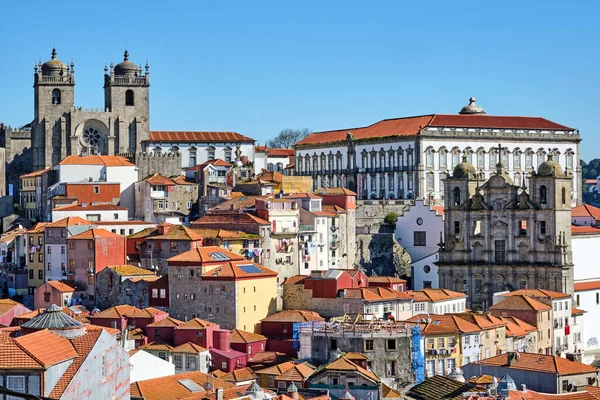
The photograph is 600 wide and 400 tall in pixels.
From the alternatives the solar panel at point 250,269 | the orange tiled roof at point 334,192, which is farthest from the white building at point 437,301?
the orange tiled roof at point 334,192

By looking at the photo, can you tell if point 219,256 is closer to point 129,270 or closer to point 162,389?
point 129,270

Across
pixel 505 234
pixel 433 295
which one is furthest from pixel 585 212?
pixel 433 295

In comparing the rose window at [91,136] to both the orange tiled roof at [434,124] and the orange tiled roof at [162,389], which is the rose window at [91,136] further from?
the orange tiled roof at [162,389]

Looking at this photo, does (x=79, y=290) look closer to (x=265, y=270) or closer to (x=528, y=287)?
(x=265, y=270)

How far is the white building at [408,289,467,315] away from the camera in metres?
71.8

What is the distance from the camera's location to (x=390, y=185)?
4358 inches

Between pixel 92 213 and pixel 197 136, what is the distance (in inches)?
1163

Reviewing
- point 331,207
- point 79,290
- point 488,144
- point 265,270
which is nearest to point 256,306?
point 265,270

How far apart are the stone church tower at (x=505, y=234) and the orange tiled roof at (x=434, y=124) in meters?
22.9

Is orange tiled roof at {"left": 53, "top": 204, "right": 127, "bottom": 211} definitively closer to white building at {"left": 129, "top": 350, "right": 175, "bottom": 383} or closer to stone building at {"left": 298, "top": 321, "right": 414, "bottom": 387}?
stone building at {"left": 298, "top": 321, "right": 414, "bottom": 387}

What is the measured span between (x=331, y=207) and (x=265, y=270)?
17.6m

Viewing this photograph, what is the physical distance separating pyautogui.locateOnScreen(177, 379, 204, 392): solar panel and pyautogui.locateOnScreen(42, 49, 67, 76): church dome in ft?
206

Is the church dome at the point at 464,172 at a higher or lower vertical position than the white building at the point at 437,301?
higher

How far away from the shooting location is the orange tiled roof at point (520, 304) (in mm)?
71875
